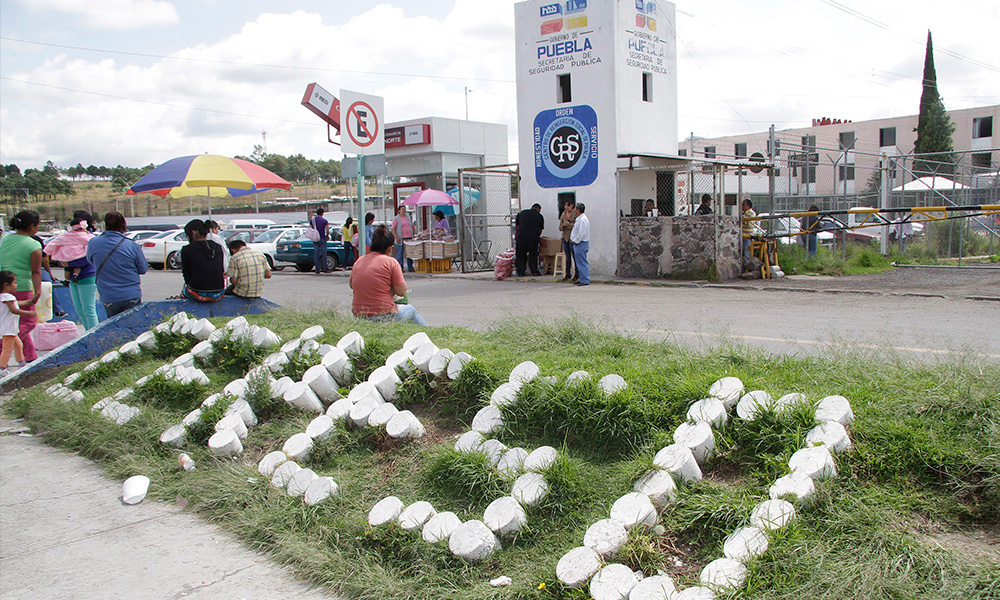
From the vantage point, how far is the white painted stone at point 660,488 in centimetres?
335

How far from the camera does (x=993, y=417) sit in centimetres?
331

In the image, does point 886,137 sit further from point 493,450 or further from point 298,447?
point 298,447

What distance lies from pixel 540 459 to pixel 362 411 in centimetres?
153

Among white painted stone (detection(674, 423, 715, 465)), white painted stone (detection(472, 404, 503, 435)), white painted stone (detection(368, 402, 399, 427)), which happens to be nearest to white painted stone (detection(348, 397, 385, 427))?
white painted stone (detection(368, 402, 399, 427))

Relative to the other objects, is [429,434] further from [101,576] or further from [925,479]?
[925,479]

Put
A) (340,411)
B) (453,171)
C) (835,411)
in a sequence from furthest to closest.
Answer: (453,171)
(340,411)
(835,411)

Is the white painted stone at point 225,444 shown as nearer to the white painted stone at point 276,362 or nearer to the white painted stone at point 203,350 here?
the white painted stone at point 276,362

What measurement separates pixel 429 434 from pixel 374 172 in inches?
202

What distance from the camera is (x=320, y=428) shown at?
4.83 metres

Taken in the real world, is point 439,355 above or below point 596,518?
above

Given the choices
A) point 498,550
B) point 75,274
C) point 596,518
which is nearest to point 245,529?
point 498,550

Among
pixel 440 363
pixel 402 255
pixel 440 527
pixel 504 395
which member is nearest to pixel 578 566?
pixel 440 527

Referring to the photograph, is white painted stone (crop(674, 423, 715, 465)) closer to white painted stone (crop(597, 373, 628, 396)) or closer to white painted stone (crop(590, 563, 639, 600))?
white painted stone (crop(597, 373, 628, 396))

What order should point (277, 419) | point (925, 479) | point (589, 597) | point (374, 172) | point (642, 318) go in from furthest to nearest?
point (642, 318) < point (374, 172) < point (277, 419) < point (925, 479) < point (589, 597)
